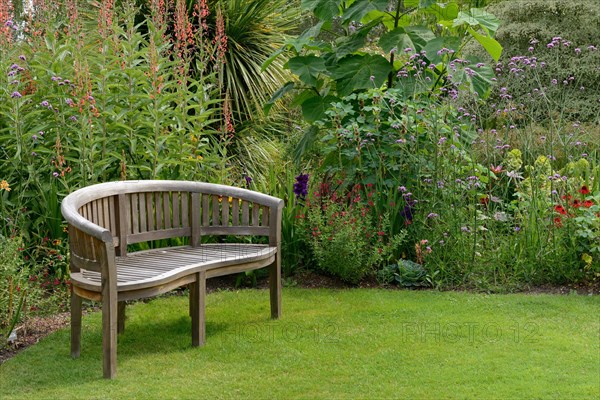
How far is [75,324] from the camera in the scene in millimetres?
4219

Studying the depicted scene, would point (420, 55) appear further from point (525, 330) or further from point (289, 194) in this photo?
point (525, 330)

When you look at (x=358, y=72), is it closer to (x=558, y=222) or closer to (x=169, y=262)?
(x=558, y=222)

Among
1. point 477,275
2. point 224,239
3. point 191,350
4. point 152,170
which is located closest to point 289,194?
point 224,239

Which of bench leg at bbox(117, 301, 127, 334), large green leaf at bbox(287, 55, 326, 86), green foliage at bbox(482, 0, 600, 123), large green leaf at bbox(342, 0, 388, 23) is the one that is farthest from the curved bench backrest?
green foliage at bbox(482, 0, 600, 123)

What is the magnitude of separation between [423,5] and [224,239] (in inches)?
93.8

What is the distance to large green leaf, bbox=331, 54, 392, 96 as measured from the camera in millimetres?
6211

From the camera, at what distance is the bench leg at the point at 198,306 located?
4.32 meters

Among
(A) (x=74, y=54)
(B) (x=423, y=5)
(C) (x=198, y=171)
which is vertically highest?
(B) (x=423, y=5)

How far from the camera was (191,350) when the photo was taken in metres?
4.37

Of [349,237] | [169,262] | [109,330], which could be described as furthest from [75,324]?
[349,237]

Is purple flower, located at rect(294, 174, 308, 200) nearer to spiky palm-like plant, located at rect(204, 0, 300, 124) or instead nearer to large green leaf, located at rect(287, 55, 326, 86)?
large green leaf, located at rect(287, 55, 326, 86)

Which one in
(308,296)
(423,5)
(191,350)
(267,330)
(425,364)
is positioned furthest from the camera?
(423,5)

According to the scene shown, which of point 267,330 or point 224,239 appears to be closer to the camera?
point 267,330

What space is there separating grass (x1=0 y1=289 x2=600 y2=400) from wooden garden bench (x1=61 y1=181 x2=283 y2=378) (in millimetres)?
208
